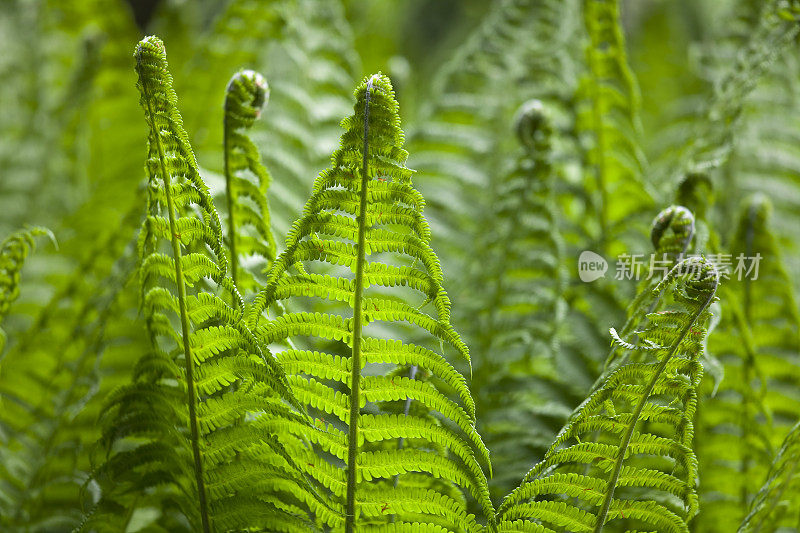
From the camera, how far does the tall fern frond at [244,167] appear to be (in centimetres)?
48

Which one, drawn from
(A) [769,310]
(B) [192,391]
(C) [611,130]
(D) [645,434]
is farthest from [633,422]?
(C) [611,130]

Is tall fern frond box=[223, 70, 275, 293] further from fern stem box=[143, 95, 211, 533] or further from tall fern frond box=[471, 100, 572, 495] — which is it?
tall fern frond box=[471, 100, 572, 495]

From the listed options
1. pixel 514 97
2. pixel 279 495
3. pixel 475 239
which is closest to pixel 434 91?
pixel 514 97

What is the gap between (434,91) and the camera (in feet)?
3.43

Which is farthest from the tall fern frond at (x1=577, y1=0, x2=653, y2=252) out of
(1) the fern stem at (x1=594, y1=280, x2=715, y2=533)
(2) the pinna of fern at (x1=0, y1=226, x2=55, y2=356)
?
(2) the pinna of fern at (x1=0, y1=226, x2=55, y2=356)

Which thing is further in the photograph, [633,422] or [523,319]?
[523,319]

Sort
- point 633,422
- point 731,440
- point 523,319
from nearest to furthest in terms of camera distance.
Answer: point 633,422 < point 731,440 < point 523,319

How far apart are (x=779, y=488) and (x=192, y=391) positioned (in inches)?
15.9

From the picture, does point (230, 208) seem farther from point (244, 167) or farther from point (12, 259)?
point (12, 259)

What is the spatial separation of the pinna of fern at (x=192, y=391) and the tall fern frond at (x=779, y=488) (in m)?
0.32

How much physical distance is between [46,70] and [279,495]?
1.07m

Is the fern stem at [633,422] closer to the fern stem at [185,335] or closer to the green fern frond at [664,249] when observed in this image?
the green fern frond at [664,249]

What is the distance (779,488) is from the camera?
0.50 m

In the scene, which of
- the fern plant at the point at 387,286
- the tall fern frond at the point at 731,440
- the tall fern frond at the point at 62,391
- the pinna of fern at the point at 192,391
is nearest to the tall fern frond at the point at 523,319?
the fern plant at the point at 387,286
